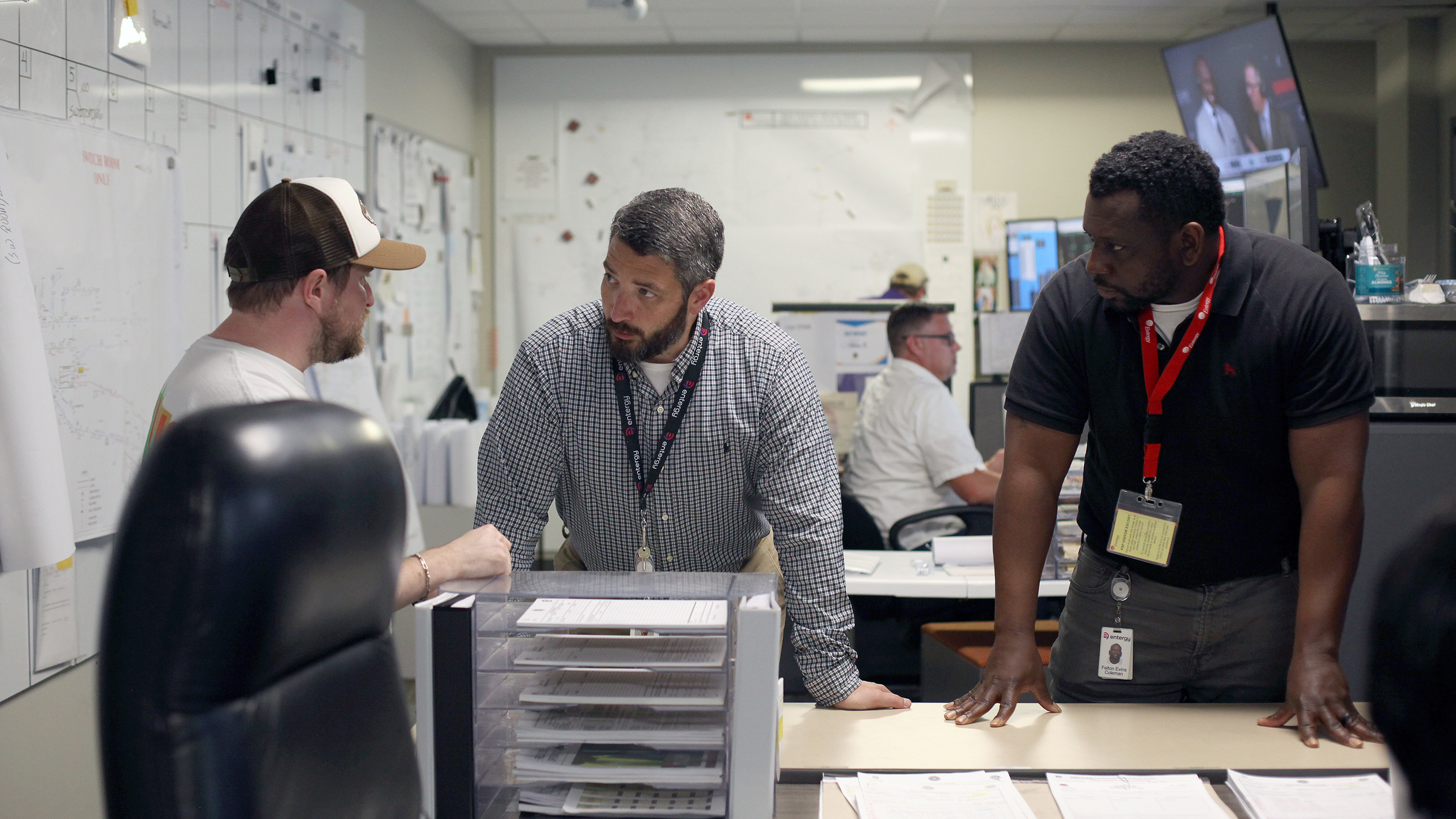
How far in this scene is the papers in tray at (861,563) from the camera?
109 inches

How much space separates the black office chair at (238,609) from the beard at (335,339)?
0.92m

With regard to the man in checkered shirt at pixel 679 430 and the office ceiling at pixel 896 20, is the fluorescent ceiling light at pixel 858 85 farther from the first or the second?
the man in checkered shirt at pixel 679 430

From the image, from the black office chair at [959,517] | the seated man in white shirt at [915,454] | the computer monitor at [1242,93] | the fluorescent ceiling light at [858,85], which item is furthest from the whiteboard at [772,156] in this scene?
the black office chair at [959,517]

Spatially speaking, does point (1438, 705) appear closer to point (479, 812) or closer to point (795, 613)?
point (479, 812)

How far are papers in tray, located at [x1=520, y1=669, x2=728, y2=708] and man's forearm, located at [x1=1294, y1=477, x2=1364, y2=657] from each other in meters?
0.95

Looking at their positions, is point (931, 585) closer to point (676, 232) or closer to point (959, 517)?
point (959, 517)

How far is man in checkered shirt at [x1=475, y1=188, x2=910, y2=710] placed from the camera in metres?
1.62

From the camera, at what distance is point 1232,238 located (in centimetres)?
161

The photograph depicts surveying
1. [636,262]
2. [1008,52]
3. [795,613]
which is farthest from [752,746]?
[1008,52]

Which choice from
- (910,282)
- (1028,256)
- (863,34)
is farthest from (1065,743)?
(863,34)

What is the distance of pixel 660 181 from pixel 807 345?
1631 millimetres

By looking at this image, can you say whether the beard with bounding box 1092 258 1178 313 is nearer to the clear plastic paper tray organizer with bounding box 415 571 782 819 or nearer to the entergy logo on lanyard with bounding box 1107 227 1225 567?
the entergy logo on lanyard with bounding box 1107 227 1225 567

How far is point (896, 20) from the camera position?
5.14m

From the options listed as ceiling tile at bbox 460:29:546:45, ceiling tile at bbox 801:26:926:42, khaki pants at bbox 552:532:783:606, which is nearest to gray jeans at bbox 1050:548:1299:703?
khaki pants at bbox 552:532:783:606
